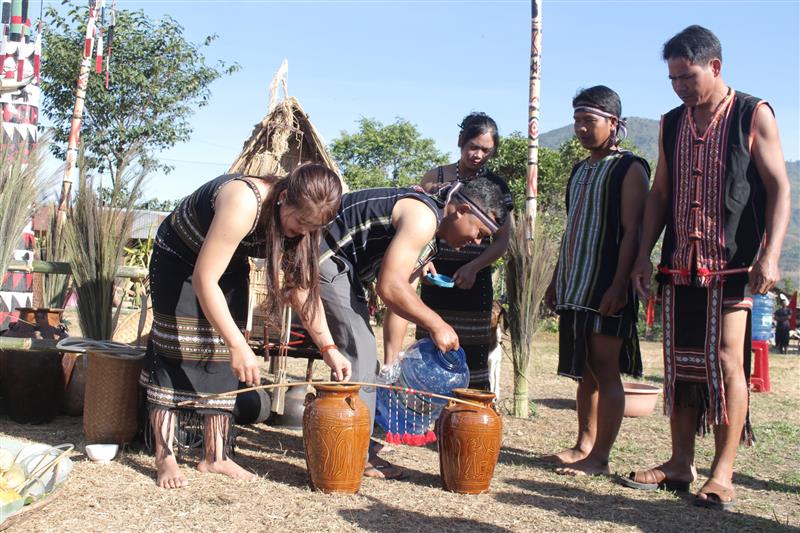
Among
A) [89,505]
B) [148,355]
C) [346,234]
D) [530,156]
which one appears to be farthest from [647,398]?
[530,156]

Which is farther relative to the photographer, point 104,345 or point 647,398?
point 647,398

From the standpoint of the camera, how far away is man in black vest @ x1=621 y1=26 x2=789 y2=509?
11.7 feet

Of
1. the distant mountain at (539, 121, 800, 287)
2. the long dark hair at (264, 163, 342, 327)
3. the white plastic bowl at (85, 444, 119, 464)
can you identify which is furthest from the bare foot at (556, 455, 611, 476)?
the distant mountain at (539, 121, 800, 287)

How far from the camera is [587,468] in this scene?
13.6 feet

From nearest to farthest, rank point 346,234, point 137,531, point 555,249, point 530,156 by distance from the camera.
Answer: point 137,531 → point 346,234 → point 555,249 → point 530,156

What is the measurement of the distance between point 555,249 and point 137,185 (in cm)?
299

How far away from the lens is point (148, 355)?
12.9ft

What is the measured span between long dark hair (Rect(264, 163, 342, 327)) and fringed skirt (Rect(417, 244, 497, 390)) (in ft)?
4.56

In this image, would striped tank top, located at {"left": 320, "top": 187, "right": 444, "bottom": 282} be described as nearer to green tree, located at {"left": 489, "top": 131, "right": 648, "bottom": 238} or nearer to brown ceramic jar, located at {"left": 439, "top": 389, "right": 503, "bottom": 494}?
brown ceramic jar, located at {"left": 439, "top": 389, "right": 503, "bottom": 494}

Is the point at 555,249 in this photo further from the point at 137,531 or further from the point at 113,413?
the point at 137,531

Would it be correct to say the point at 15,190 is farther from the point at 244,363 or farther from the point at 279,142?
the point at 244,363

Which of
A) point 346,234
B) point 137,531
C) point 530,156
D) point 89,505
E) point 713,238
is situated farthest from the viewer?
point 530,156

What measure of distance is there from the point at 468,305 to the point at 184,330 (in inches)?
73.2

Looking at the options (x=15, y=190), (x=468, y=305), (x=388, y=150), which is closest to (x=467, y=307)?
(x=468, y=305)
